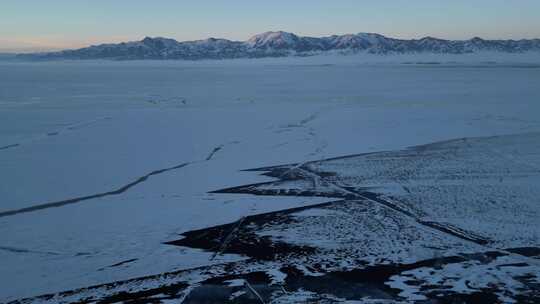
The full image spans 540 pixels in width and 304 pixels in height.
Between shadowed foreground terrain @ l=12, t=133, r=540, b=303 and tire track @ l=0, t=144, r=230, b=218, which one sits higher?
tire track @ l=0, t=144, r=230, b=218

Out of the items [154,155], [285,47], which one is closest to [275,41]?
[285,47]

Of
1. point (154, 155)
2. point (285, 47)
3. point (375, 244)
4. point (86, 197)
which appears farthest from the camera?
point (285, 47)

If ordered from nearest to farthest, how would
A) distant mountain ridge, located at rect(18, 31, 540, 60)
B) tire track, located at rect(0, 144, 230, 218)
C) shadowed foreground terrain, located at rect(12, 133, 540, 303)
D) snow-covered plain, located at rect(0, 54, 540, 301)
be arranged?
shadowed foreground terrain, located at rect(12, 133, 540, 303), snow-covered plain, located at rect(0, 54, 540, 301), tire track, located at rect(0, 144, 230, 218), distant mountain ridge, located at rect(18, 31, 540, 60)

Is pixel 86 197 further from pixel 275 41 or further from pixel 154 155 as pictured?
A: pixel 275 41

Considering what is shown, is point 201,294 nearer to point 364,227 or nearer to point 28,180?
point 364,227

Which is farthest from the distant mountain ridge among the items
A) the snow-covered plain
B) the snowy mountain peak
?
the snow-covered plain

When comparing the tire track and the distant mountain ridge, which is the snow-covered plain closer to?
the tire track
